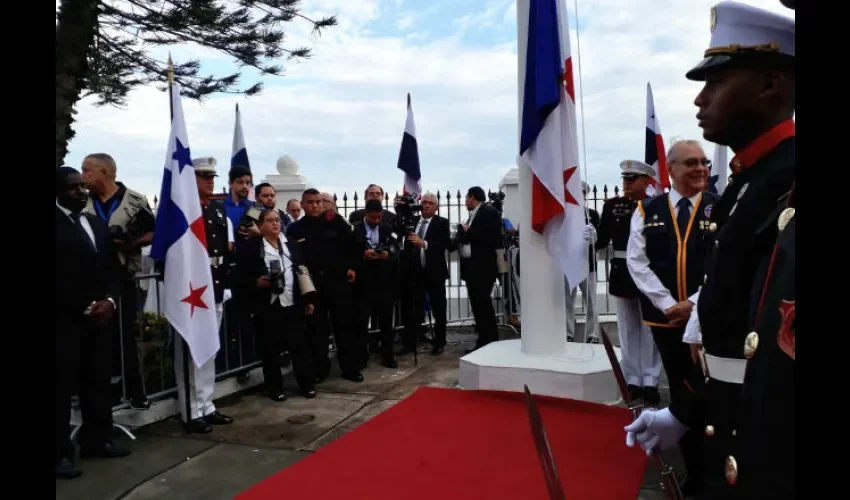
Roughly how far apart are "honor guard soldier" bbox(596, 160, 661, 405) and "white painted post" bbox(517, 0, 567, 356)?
1.94 ft

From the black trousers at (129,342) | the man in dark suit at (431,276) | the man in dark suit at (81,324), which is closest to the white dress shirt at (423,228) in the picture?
the man in dark suit at (431,276)

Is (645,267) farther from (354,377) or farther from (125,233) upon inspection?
(125,233)

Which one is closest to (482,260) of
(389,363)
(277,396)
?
(389,363)

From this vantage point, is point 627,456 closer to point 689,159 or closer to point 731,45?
point 689,159

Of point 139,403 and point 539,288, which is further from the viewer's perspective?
point 539,288

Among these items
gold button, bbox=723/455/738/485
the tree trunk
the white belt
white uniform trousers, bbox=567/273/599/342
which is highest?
the tree trunk

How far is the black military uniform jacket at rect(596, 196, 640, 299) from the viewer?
205 inches

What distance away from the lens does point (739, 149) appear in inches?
65.0

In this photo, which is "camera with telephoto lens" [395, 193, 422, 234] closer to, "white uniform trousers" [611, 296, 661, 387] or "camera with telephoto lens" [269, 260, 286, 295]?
"camera with telephoto lens" [269, 260, 286, 295]

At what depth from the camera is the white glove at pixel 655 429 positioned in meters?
1.81

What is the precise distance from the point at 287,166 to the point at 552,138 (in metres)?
7.13

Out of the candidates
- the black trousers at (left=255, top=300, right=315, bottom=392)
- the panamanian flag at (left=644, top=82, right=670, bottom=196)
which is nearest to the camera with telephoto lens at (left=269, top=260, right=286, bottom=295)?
the black trousers at (left=255, top=300, right=315, bottom=392)
